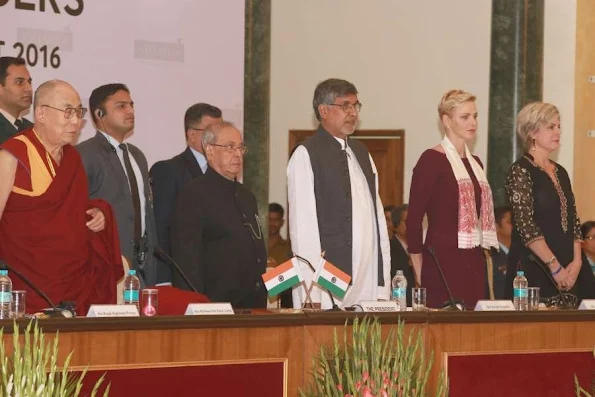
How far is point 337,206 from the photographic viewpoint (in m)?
5.30

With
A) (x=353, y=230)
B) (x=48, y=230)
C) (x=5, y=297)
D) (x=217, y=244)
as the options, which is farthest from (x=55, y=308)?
(x=353, y=230)

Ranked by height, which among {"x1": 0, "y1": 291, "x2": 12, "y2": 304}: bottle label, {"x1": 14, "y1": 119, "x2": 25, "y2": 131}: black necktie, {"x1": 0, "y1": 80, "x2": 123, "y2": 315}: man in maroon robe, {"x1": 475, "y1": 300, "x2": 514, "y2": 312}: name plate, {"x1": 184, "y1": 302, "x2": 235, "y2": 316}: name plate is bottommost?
{"x1": 475, "y1": 300, "x2": 514, "y2": 312}: name plate

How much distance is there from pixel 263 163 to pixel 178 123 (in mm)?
938

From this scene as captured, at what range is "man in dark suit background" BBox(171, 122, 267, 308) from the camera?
4.95m

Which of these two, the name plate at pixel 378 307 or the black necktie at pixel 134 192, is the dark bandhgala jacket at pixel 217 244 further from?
the name plate at pixel 378 307

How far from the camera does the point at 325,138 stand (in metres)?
5.36

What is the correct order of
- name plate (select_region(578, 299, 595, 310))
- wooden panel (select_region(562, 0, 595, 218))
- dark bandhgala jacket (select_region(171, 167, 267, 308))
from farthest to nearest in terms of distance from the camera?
wooden panel (select_region(562, 0, 595, 218))
dark bandhgala jacket (select_region(171, 167, 267, 308))
name plate (select_region(578, 299, 595, 310))

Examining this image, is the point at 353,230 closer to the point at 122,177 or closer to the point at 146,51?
the point at 122,177

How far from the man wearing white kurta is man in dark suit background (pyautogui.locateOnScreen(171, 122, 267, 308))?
249 millimetres

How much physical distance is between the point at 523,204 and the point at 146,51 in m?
2.35

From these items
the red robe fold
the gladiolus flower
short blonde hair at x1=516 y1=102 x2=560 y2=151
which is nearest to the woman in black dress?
short blonde hair at x1=516 y1=102 x2=560 y2=151

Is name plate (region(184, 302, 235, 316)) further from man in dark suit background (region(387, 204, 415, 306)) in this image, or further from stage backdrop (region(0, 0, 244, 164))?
man in dark suit background (region(387, 204, 415, 306))

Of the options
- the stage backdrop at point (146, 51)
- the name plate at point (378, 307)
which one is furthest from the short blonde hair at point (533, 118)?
the stage backdrop at point (146, 51)

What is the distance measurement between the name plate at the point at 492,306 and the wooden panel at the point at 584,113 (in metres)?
4.65
